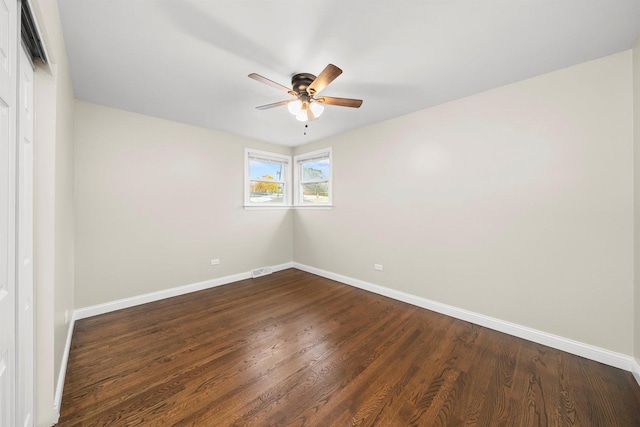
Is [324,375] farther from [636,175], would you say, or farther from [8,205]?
[636,175]

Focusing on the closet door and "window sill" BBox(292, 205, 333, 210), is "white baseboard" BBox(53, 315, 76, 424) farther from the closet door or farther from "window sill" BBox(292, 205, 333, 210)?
"window sill" BBox(292, 205, 333, 210)

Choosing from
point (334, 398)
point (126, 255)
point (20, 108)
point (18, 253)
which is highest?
point (20, 108)

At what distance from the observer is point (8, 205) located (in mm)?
894

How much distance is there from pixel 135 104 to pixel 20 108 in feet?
7.20

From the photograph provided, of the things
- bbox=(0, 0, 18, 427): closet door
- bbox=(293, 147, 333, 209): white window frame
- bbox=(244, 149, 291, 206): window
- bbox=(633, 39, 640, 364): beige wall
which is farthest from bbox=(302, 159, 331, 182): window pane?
bbox=(0, 0, 18, 427): closet door

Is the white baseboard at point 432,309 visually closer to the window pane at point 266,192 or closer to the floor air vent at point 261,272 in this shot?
the floor air vent at point 261,272

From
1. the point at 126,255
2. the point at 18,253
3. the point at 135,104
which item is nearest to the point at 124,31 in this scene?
the point at 135,104

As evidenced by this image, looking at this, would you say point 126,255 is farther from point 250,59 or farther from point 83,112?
point 250,59

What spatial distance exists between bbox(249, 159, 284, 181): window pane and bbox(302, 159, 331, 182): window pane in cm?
48

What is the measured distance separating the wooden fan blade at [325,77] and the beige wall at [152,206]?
2383 mm

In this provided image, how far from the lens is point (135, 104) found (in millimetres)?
2820

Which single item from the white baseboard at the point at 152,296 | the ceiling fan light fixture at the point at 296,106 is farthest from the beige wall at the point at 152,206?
the ceiling fan light fixture at the point at 296,106

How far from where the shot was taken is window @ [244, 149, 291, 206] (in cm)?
428

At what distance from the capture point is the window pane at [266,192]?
4395mm
